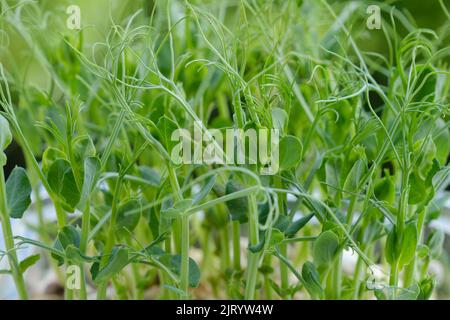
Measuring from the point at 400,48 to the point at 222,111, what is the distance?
20cm

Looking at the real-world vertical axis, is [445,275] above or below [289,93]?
below

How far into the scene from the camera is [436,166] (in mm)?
290

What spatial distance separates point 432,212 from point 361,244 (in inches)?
1.7

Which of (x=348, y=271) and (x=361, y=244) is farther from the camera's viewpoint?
(x=348, y=271)

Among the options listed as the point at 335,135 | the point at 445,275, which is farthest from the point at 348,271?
the point at 335,135

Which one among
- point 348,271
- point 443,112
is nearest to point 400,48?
point 443,112

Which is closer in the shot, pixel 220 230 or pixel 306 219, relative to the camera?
pixel 306 219

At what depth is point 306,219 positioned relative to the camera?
30cm

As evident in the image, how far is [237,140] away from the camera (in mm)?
269

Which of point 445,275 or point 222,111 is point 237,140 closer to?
point 222,111

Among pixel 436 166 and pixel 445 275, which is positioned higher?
pixel 436 166

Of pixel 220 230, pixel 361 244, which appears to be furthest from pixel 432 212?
pixel 220 230

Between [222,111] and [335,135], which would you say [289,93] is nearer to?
[335,135]

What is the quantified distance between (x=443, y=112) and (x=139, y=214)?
0.49 ft
